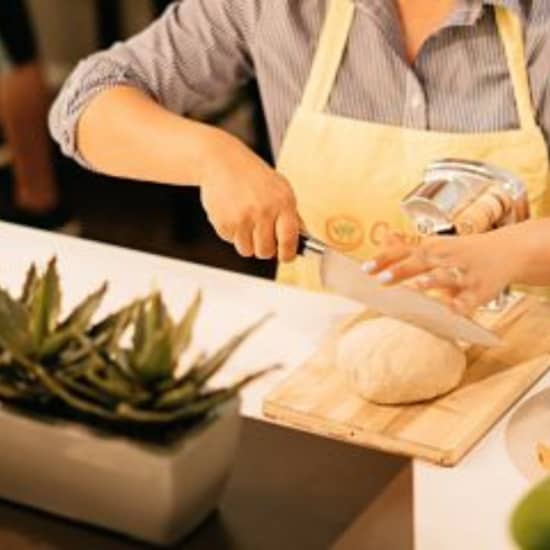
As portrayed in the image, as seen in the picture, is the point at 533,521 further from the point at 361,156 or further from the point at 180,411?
the point at 361,156

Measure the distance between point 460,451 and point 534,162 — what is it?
20.1 inches

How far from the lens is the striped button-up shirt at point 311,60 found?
4.96 feet

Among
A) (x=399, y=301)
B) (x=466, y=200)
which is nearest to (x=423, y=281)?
(x=399, y=301)

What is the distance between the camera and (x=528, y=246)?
1.30 metres

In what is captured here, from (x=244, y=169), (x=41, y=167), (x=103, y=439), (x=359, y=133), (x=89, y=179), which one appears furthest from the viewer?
(x=89, y=179)

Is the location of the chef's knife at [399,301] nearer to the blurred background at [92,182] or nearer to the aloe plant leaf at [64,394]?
the aloe plant leaf at [64,394]

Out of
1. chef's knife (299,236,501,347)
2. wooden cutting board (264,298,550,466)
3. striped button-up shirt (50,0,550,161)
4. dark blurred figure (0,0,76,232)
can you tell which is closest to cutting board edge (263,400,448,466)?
wooden cutting board (264,298,550,466)

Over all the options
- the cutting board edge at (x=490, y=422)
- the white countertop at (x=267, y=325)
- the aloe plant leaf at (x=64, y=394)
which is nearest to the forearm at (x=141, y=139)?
the white countertop at (x=267, y=325)

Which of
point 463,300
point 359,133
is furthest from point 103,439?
point 359,133

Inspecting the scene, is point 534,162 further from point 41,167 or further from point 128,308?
point 41,167

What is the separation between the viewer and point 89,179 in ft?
11.9

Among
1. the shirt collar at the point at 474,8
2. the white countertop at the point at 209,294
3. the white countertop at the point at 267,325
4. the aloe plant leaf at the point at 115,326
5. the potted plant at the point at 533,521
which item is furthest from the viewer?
the shirt collar at the point at 474,8

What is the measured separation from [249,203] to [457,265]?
0.23 meters

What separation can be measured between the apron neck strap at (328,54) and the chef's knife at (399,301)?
0.38 m
